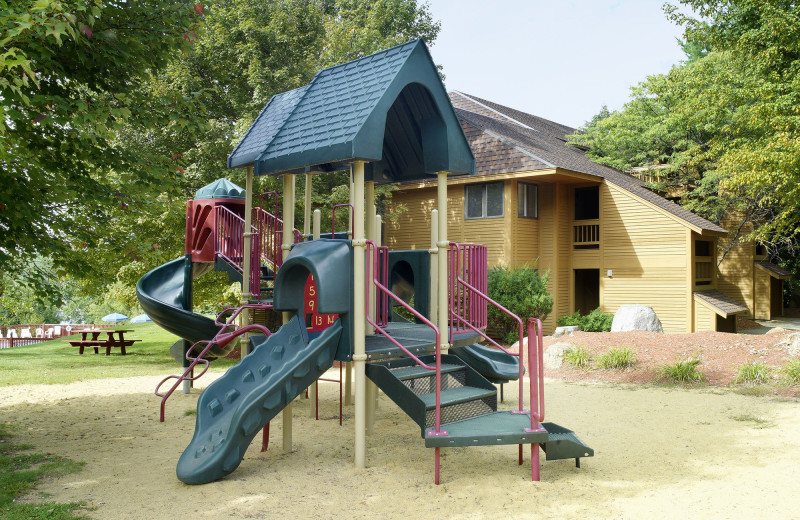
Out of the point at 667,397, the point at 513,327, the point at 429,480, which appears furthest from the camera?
the point at 513,327

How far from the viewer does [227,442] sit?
21.2ft

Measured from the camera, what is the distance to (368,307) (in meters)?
7.98

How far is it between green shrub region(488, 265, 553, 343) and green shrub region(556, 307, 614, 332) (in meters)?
2.74

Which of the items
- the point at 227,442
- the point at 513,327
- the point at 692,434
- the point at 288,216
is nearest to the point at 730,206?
the point at 513,327

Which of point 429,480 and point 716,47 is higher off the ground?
point 716,47

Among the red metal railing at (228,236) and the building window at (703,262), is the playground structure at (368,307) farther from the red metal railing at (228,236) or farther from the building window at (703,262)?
the building window at (703,262)

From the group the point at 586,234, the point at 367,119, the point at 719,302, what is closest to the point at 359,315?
the point at 367,119

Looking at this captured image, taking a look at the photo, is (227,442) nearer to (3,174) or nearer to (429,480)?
(429,480)

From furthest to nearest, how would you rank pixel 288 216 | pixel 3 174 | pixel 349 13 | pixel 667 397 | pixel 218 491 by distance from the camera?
pixel 349 13
pixel 667 397
pixel 288 216
pixel 3 174
pixel 218 491

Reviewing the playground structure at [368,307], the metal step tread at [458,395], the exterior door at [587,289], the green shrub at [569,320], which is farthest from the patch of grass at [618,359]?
the exterior door at [587,289]

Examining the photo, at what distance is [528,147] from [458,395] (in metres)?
16.9

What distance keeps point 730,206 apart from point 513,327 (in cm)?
1128

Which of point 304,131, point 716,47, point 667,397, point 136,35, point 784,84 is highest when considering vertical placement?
point 716,47

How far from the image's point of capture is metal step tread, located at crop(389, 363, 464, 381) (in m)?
7.28
